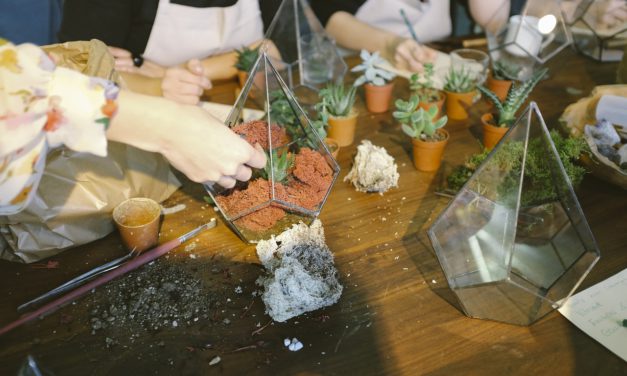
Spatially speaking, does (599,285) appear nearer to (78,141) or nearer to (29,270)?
(78,141)

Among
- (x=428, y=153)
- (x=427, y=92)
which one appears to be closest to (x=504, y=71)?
(x=427, y=92)

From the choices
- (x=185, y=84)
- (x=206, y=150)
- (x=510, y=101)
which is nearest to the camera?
(x=206, y=150)

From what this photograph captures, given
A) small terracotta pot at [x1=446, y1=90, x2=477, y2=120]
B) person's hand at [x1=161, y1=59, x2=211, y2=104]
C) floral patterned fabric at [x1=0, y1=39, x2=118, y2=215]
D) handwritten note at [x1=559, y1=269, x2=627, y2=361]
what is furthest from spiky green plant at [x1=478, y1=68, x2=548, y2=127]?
floral patterned fabric at [x1=0, y1=39, x2=118, y2=215]

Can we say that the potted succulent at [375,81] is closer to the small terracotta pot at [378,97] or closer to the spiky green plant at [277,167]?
the small terracotta pot at [378,97]

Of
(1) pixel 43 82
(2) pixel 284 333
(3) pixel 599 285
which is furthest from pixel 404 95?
(1) pixel 43 82

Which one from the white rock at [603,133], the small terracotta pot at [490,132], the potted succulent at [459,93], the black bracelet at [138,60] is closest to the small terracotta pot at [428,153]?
the small terracotta pot at [490,132]

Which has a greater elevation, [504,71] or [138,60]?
[504,71]

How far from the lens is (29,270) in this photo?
96 cm

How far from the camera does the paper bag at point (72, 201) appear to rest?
3.05ft

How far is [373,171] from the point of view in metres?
1.16

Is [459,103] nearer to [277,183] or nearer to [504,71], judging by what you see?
[504,71]

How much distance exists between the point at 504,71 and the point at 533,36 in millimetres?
179

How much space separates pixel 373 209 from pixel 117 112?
60 centimetres

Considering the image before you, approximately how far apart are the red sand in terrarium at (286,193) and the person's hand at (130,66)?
80 centimetres
